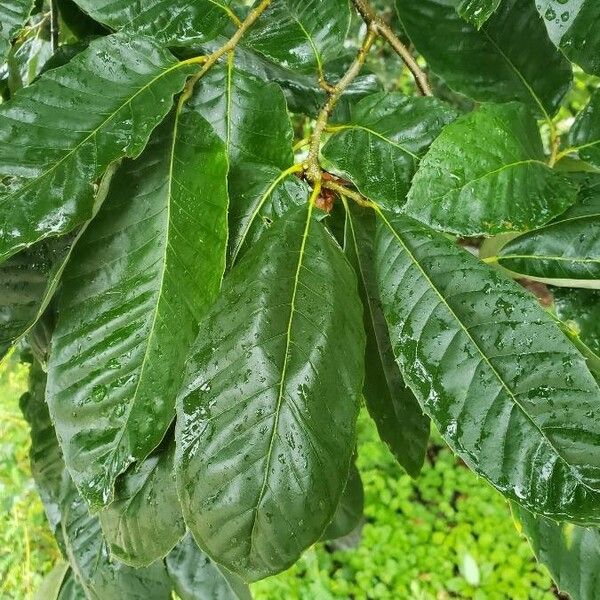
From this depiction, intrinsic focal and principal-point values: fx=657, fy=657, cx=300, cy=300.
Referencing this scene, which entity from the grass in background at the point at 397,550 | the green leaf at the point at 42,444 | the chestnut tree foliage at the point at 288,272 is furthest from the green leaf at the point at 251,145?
the grass in background at the point at 397,550

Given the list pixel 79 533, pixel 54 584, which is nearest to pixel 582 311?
pixel 79 533

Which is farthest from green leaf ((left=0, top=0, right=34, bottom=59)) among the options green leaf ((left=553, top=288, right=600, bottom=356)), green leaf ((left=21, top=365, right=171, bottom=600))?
green leaf ((left=553, top=288, right=600, bottom=356))

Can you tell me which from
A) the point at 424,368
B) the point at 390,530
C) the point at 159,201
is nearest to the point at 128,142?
the point at 159,201

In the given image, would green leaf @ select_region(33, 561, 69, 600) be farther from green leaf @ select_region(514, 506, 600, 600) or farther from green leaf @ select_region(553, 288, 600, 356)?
green leaf @ select_region(553, 288, 600, 356)

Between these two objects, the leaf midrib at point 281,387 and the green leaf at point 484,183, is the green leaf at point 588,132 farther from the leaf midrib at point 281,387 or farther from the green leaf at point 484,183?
the leaf midrib at point 281,387

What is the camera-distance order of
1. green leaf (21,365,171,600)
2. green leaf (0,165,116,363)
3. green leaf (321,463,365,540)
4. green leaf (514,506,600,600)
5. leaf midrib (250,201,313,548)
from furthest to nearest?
green leaf (321,463,365,540), green leaf (21,365,171,600), green leaf (514,506,600,600), green leaf (0,165,116,363), leaf midrib (250,201,313,548)

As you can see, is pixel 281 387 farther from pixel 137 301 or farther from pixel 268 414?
pixel 137 301
